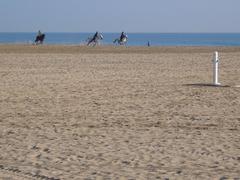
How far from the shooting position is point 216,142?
10469 mm

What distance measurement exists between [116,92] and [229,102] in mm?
3599

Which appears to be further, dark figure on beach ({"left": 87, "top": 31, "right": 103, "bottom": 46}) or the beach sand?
dark figure on beach ({"left": 87, "top": 31, "right": 103, "bottom": 46})

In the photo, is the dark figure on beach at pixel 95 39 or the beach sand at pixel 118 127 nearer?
the beach sand at pixel 118 127

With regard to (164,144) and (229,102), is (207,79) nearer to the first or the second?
(229,102)

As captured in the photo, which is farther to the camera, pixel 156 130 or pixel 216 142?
pixel 156 130

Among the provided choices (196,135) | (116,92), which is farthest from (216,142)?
(116,92)

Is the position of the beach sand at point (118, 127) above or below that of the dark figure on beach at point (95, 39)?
below

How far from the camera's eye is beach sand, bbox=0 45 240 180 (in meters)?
8.62

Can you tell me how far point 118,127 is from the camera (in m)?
12.1

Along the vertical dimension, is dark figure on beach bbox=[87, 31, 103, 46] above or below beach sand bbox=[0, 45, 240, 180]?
above

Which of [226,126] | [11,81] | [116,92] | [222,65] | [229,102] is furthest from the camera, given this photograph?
[222,65]

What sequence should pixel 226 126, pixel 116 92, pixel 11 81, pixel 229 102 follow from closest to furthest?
pixel 226 126
pixel 229 102
pixel 116 92
pixel 11 81

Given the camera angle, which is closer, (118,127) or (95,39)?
(118,127)

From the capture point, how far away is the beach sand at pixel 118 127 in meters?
8.62
